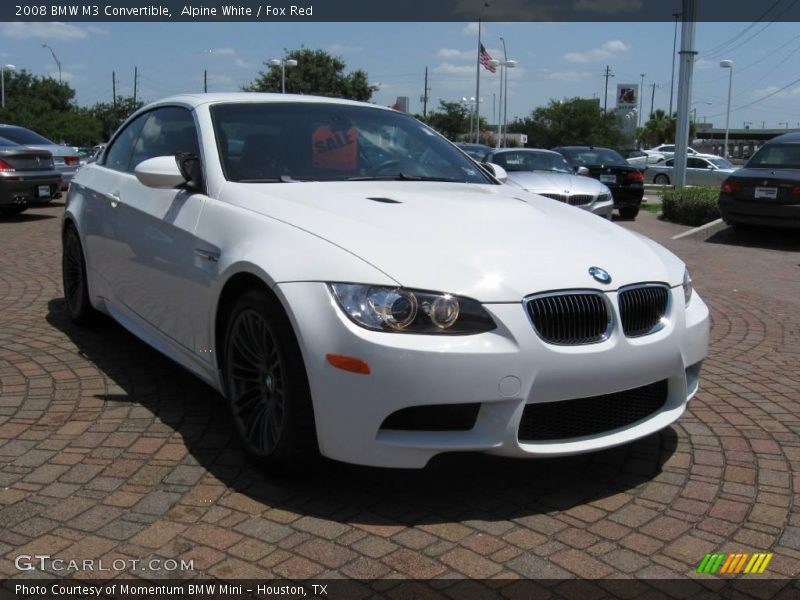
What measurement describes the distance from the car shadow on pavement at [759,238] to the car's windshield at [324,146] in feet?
28.0

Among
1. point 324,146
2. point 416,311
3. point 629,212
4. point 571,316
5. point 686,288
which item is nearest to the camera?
point 416,311

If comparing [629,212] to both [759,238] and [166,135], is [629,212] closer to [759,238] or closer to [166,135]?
[759,238]

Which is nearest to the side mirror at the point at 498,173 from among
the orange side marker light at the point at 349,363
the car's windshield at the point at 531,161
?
the orange side marker light at the point at 349,363

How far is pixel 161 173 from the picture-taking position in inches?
163

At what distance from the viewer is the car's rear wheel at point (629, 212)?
1655 centimetres

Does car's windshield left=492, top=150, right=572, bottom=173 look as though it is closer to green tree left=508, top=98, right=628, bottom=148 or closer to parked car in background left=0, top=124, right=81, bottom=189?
parked car in background left=0, top=124, right=81, bottom=189

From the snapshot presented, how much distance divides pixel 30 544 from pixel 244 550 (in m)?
0.74

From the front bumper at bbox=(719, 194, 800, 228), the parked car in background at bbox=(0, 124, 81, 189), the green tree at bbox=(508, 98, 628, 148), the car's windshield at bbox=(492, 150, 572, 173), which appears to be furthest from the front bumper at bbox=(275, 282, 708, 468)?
the green tree at bbox=(508, 98, 628, 148)

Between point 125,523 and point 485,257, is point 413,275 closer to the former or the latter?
point 485,257

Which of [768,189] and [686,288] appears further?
[768,189]

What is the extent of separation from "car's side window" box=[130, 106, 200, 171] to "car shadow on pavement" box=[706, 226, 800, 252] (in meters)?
9.35

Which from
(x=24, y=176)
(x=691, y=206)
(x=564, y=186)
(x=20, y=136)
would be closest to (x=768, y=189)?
(x=564, y=186)

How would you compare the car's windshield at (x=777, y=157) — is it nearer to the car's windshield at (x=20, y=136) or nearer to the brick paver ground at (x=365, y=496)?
the brick paver ground at (x=365, y=496)

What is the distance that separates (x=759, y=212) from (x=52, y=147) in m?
12.5
